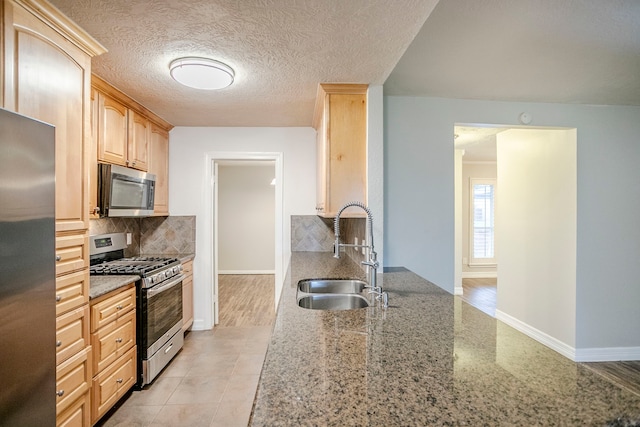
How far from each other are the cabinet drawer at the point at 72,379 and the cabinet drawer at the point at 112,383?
0.20m

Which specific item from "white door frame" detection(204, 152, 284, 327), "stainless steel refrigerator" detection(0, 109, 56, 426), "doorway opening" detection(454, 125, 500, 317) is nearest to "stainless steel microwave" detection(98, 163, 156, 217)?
"white door frame" detection(204, 152, 284, 327)

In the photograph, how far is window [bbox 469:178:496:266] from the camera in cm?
642

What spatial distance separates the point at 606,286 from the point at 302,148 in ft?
10.7

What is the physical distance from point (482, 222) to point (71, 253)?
674cm

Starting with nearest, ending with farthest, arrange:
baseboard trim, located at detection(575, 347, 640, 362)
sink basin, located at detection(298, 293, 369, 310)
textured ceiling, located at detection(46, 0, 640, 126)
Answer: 1. textured ceiling, located at detection(46, 0, 640, 126)
2. sink basin, located at detection(298, 293, 369, 310)
3. baseboard trim, located at detection(575, 347, 640, 362)

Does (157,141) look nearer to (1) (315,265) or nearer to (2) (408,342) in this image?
(1) (315,265)

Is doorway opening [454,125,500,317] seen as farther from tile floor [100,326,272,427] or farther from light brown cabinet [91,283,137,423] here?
light brown cabinet [91,283,137,423]

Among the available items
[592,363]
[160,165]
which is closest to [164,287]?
[160,165]

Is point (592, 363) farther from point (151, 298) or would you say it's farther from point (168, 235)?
point (168, 235)

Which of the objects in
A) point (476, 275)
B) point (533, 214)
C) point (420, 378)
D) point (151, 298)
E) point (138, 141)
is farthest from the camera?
point (476, 275)

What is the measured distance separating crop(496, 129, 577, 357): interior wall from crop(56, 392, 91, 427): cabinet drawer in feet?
12.7

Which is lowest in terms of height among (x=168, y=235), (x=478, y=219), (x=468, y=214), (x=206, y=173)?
(x=168, y=235)

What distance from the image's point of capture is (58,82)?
4.88ft

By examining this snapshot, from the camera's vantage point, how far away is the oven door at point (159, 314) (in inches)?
91.6
